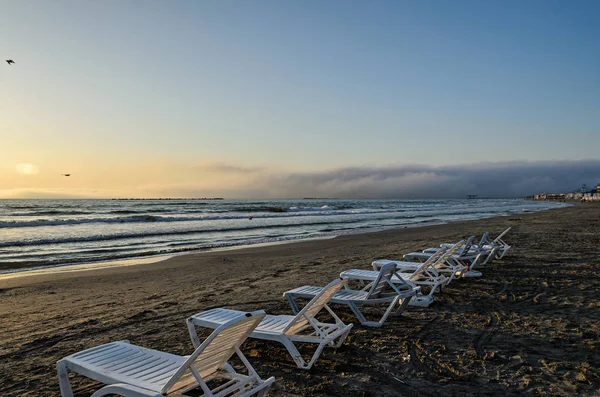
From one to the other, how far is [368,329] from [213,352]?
116 inches

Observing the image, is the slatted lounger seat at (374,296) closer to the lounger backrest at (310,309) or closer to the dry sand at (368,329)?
the dry sand at (368,329)

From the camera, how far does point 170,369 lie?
10.6 feet

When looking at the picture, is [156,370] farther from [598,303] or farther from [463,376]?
[598,303]

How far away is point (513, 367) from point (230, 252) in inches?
470

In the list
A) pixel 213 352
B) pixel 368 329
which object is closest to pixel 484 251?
pixel 368 329

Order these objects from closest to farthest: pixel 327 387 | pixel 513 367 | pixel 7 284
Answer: pixel 327 387, pixel 513 367, pixel 7 284

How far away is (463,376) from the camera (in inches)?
157

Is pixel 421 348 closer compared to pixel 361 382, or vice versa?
pixel 361 382

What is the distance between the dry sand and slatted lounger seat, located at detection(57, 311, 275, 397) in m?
0.66

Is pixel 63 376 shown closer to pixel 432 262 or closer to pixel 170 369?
pixel 170 369

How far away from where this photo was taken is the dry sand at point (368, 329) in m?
3.91

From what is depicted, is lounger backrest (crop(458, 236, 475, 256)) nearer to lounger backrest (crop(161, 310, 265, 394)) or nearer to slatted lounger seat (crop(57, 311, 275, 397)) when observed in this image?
slatted lounger seat (crop(57, 311, 275, 397))

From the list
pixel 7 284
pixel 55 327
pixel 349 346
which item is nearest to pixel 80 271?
pixel 7 284

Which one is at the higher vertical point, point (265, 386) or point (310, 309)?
point (310, 309)
